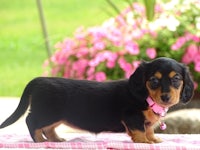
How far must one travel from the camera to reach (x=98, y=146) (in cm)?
307

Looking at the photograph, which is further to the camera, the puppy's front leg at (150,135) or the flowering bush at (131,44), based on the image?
the flowering bush at (131,44)

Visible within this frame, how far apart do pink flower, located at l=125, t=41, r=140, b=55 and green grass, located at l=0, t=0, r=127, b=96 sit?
4.28m

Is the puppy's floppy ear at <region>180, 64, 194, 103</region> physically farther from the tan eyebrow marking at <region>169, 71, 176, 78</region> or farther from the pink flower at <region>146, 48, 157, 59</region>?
the pink flower at <region>146, 48, 157, 59</region>

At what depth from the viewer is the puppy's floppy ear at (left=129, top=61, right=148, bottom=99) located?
10.1ft

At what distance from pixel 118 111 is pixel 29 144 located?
0.44 meters

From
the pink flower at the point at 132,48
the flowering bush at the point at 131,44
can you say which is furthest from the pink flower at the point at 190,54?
the pink flower at the point at 132,48

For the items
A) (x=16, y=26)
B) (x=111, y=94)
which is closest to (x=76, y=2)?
(x=16, y=26)

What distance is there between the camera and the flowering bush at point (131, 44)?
5660 millimetres

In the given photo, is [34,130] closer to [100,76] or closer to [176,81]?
[176,81]

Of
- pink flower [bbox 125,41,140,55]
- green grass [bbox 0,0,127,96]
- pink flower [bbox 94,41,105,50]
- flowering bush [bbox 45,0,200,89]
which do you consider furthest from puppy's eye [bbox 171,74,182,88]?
green grass [bbox 0,0,127,96]

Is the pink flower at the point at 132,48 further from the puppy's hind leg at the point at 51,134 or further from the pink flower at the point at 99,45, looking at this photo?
the puppy's hind leg at the point at 51,134

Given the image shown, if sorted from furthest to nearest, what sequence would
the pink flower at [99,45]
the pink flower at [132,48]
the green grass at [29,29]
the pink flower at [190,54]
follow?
the green grass at [29,29] < the pink flower at [99,45] < the pink flower at [132,48] < the pink flower at [190,54]

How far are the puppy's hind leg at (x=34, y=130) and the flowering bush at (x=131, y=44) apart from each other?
2.50 m

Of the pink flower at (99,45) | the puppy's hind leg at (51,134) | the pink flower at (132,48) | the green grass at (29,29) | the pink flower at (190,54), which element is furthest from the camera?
the green grass at (29,29)
